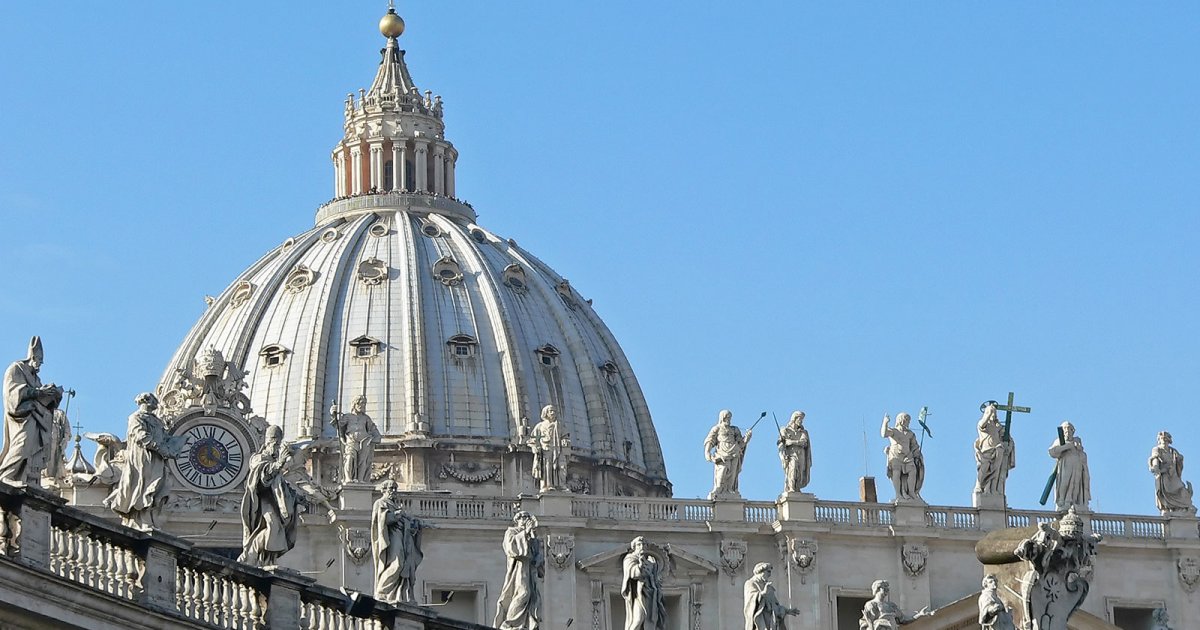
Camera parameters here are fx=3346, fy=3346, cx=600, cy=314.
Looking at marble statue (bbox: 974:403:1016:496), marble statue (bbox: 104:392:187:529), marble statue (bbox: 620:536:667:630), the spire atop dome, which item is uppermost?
the spire atop dome

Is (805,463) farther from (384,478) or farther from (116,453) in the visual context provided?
(384,478)

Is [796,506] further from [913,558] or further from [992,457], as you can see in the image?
[992,457]

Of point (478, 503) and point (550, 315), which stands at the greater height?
point (550, 315)

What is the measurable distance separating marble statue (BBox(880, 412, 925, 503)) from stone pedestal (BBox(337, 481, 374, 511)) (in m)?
14.1

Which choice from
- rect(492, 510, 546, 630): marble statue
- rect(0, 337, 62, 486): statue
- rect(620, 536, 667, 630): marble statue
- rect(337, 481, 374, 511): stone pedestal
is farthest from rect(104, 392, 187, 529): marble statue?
rect(337, 481, 374, 511): stone pedestal

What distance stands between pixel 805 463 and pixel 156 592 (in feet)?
183

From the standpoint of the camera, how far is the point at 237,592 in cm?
3741

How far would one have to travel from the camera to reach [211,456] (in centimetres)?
10738

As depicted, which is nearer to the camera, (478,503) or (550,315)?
(478,503)

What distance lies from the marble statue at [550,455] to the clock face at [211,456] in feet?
39.7

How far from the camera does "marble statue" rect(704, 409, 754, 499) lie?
294 feet

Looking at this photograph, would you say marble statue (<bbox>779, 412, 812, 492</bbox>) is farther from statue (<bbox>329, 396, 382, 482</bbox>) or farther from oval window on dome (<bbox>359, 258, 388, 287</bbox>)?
oval window on dome (<bbox>359, 258, 388, 287</bbox>)

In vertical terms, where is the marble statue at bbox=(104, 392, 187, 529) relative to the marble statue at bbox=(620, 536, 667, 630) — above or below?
above

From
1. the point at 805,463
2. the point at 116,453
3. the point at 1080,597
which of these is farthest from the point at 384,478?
the point at 1080,597
